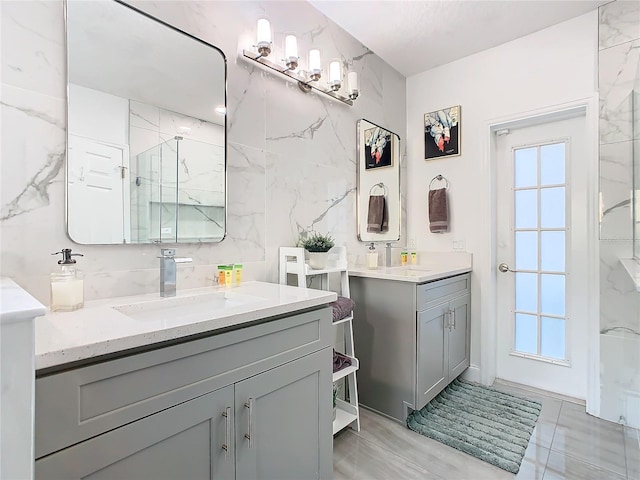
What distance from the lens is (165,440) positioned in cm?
89

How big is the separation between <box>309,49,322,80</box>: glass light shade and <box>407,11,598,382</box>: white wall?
1.33 meters

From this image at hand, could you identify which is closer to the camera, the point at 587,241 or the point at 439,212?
the point at 587,241

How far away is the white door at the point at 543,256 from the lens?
237 centimetres

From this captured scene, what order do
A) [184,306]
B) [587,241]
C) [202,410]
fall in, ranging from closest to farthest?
[202,410]
[184,306]
[587,241]

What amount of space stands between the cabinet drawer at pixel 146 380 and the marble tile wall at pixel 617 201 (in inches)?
83.7

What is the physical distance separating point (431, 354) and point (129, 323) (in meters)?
1.82

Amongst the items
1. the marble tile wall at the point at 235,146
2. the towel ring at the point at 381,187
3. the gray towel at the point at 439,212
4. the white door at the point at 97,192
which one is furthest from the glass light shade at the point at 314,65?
the gray towel at the point at 439,212

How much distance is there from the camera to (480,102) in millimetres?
2678

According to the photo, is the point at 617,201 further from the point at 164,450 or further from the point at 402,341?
the point at 164,450

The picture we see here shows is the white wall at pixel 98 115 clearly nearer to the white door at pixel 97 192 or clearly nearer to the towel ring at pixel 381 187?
the white door at pixel 97 192

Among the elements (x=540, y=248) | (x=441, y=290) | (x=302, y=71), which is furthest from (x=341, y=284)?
(x=540, y=248)

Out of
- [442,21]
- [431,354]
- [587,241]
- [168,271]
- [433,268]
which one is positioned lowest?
[431,354]

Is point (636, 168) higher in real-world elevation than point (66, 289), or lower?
higher

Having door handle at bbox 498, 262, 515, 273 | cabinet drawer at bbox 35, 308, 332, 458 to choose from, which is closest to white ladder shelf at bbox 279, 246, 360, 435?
cabinet drawer at bbox 35, 308, 332, 458
